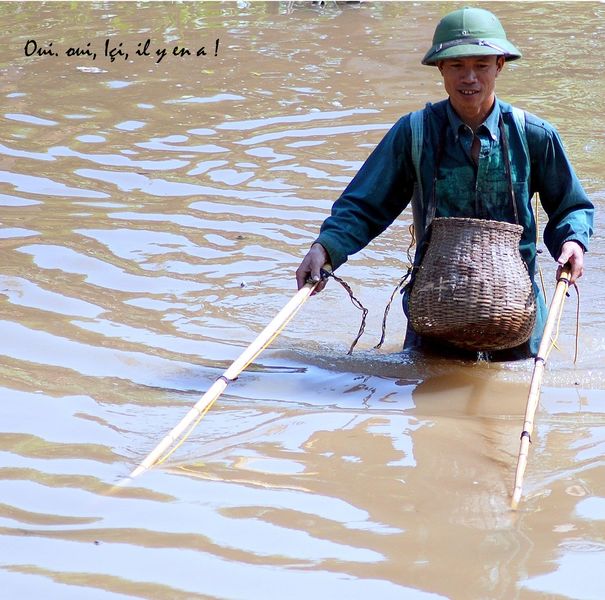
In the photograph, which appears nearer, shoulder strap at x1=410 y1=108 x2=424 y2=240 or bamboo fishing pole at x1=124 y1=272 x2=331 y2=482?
bamboo fishing pole at x1=124 y1=272 x2=331 y2=482

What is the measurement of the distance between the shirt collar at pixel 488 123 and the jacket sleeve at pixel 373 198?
170mm

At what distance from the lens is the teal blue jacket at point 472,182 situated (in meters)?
4.21

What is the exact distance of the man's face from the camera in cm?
406

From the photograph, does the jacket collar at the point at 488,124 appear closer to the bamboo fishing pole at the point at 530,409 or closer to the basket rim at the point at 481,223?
the basket rim at the point at 481,223

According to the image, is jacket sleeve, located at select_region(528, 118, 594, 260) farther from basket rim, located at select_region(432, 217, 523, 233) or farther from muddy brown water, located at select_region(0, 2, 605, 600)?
muddy brown water, located at select_region(0, 2, 605, 600)

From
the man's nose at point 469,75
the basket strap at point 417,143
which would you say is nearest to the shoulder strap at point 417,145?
the basket strap at point 417,143

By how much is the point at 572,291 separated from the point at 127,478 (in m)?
2.82

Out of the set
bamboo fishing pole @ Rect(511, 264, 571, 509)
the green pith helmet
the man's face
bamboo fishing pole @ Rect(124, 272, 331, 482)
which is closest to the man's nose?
the man's face

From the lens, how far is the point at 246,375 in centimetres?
451

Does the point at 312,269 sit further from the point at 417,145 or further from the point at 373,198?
the point at 417,145

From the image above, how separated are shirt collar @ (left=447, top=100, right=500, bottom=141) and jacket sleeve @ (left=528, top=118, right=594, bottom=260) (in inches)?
4.9

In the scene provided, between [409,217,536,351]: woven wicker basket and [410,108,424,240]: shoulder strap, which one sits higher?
[410,108,424,240]: shoulder strap

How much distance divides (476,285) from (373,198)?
0.54m

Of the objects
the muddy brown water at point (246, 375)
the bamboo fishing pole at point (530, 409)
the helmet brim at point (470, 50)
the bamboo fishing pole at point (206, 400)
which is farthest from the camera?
the helmet brim at point (470, 50)
